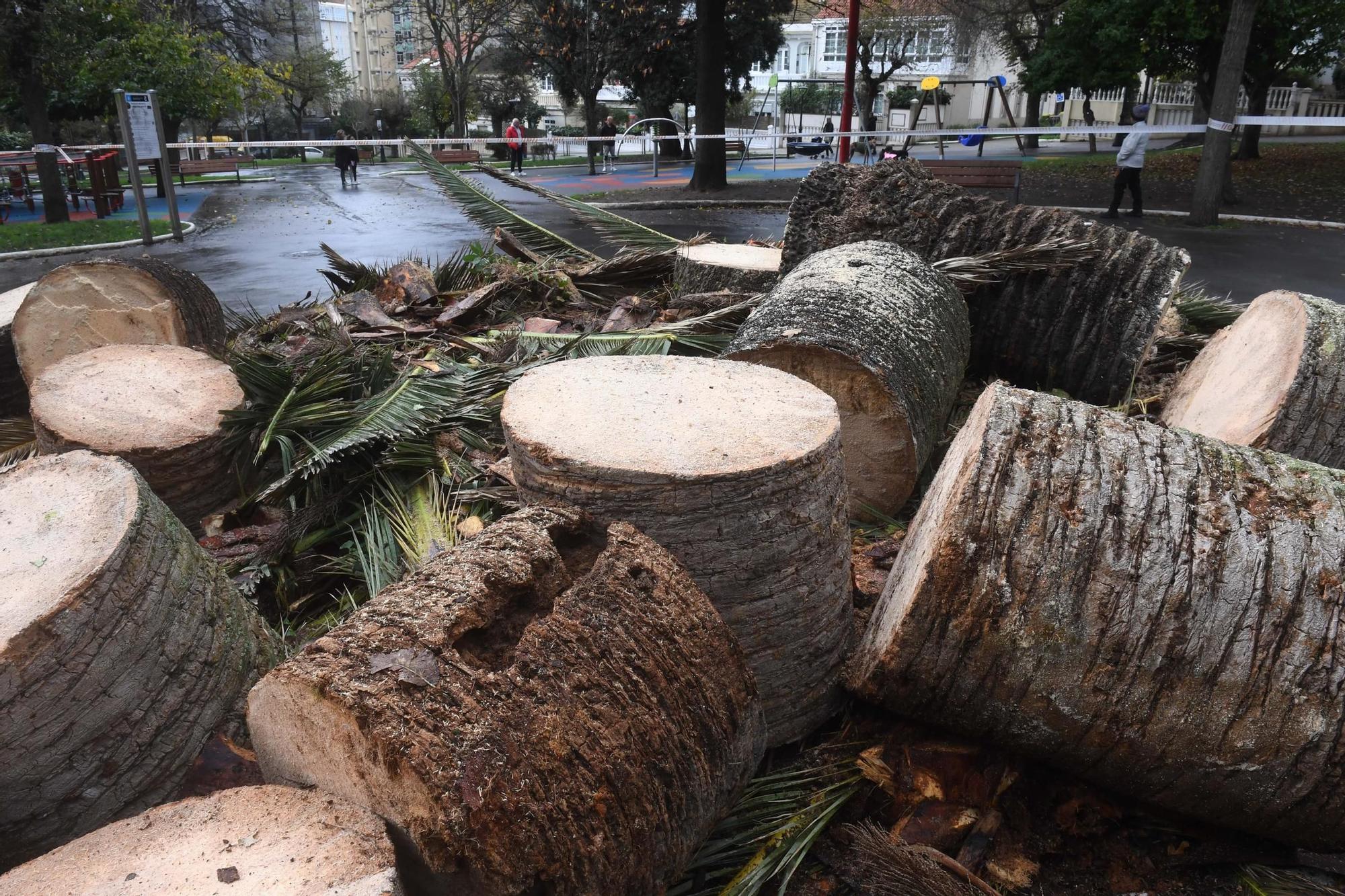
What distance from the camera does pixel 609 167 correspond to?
84.5ft

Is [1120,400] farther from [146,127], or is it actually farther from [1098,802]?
[146,127]

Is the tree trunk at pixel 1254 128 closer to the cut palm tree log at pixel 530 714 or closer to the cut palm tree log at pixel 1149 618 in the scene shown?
the cut palm tree log at pixel 1149 618

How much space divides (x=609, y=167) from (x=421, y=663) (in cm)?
2571

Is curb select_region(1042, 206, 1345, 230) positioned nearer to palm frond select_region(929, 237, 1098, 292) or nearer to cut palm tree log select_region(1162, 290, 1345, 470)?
palm frond select_region(929, 237, 1098, 292)

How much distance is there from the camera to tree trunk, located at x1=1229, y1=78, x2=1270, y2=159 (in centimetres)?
1755

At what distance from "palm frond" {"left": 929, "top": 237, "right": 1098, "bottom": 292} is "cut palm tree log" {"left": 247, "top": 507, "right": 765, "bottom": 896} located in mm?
2907

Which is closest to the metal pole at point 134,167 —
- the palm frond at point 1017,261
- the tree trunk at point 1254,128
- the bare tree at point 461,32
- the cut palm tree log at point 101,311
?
the cut palm tree log at point 101,311

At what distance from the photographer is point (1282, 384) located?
2.90 metres

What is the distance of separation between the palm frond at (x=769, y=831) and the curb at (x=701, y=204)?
14.0 meters

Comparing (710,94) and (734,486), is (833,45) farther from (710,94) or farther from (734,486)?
(734,486)

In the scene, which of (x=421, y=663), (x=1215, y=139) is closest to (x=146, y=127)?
(x=421, y=663)

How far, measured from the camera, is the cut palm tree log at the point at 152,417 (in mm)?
3279

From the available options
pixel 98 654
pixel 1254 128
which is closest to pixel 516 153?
pixel 1254 128

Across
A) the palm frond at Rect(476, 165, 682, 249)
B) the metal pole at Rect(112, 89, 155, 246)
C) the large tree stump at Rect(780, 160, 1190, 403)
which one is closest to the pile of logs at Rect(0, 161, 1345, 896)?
the large tree stump at Rect(780, 160, 1190, 403)
